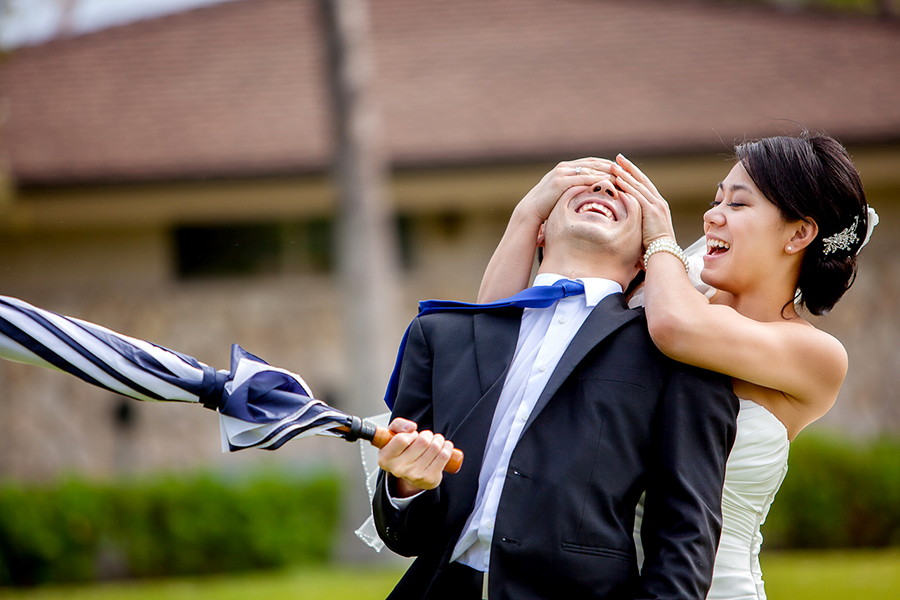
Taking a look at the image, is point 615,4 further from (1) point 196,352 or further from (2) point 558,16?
(1) point 196,352

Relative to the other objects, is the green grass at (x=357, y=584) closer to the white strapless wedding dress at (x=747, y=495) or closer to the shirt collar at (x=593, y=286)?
the white strapless wedding dress at (x=747, y=495)

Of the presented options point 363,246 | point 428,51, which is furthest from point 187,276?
point 428,51

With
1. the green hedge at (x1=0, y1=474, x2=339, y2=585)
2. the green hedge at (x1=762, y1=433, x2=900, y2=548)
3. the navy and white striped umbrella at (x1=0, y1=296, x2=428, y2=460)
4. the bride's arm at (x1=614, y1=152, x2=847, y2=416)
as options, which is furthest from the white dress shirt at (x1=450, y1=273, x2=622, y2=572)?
the green hedge at (x1=762, y1=433, x2=900, y2=548)

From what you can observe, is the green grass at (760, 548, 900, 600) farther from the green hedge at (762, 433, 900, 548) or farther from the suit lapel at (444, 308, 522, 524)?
the suit lapel at (444, 308, 522, 524)

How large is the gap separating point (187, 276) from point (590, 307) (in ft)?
31.8

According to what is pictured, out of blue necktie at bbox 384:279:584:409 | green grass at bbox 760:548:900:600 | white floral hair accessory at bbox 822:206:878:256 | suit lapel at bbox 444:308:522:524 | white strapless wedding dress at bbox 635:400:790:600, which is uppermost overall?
white floral hair accessory at bbox 822:206:878:256

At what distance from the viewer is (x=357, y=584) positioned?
24.8ft

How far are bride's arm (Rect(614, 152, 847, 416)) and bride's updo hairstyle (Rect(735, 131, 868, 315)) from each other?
0.68 ft

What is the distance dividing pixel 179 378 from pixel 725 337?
56.0 inches

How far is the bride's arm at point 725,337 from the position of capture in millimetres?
2297

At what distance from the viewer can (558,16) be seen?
13859 mm

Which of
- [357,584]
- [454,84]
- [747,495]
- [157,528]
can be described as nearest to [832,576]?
[357,584]

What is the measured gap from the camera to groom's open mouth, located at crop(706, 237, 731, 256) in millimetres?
2654

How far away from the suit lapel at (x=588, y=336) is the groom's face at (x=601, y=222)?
187 millimetres
